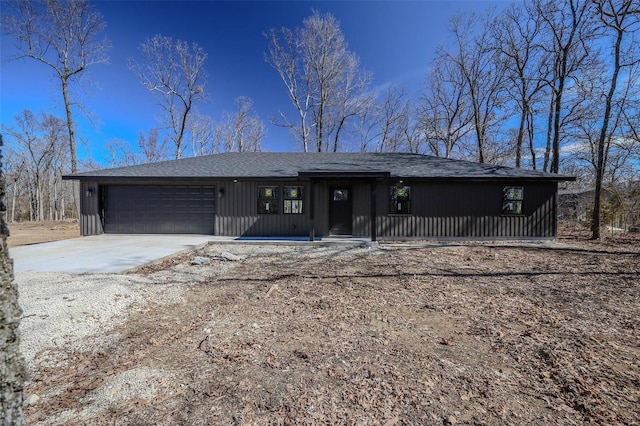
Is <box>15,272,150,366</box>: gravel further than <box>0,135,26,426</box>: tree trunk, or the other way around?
<box>15,272,150,366</box>: gravel

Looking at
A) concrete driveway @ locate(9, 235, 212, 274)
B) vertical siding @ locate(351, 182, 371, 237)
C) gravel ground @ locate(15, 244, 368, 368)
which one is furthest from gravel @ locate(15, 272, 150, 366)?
vertical siding @ locate(351, 182, 371, 237)

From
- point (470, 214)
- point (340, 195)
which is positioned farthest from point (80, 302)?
point (470, 214)

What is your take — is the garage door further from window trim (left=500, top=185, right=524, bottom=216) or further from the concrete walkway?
window trim (left=500, top=185, right=524, bottom=216)

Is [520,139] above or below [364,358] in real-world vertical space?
above

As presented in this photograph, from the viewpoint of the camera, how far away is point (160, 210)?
10.6 metres

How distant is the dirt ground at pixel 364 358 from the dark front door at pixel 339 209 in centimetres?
539

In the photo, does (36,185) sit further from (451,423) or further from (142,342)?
(451,423)

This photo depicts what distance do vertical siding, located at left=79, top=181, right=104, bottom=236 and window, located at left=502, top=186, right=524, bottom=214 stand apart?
15.8 meters

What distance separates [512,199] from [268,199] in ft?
31.2

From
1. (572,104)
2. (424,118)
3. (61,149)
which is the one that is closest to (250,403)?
(572,104)

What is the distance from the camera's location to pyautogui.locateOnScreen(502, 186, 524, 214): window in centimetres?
1016

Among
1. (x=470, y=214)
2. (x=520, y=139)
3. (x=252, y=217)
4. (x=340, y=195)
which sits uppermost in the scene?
(x=520, y=139)

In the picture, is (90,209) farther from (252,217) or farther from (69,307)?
(69,307)

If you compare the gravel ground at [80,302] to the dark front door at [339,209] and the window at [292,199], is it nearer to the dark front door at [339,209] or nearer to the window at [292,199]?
the window at [292,199]
